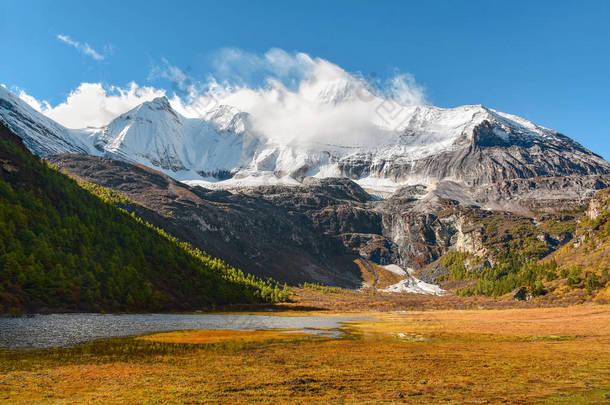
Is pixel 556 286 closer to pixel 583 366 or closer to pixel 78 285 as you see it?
pixel 583 366

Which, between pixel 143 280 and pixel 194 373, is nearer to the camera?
pixel 194 373

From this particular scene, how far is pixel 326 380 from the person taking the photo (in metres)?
24.9

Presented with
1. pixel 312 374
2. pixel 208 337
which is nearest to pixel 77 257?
pixel 208 337

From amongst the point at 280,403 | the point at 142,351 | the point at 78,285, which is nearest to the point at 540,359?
the point at 280,403

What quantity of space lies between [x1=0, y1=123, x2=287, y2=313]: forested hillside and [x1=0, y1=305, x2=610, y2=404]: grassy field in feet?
258

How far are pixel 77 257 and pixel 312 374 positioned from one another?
5174 inches

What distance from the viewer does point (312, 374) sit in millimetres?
26875

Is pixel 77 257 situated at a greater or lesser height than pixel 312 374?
lesser

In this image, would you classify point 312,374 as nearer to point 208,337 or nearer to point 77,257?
point 208,337

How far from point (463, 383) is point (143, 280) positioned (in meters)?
150

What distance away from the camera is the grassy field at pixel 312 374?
20188mm

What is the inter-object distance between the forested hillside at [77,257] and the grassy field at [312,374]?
7852 cm

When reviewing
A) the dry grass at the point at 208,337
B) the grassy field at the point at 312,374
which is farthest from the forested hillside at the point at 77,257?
the grassy field at the point at 312,374

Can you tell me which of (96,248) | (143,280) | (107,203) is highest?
(107,203)
